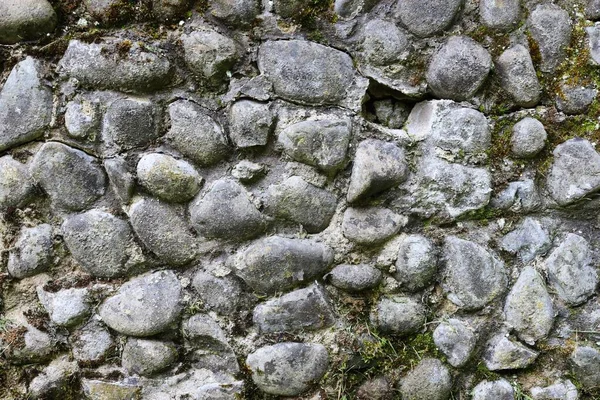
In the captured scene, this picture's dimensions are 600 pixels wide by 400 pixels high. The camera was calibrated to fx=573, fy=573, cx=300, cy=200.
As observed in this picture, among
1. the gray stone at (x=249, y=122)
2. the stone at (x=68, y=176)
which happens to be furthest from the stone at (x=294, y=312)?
the stone at (x=68, y=176)

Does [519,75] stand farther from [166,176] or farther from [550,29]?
[166,176]

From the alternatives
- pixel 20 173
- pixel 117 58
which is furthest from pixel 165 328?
pixel 117 58

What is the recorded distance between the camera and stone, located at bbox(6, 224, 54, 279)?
138 cm

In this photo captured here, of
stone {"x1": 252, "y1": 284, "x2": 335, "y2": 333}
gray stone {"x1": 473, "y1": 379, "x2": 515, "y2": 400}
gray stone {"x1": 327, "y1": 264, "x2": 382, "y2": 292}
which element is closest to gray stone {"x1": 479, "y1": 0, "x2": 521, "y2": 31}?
gray stone {"x1": 327, "y1": 264, "x2": 382, "y2": 292}

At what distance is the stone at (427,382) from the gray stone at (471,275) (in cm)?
17

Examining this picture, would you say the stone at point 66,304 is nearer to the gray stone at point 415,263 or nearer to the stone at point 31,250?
the stone at point 31,250

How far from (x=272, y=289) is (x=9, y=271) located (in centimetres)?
64

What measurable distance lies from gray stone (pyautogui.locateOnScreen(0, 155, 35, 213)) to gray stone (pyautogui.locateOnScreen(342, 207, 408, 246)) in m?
0.77

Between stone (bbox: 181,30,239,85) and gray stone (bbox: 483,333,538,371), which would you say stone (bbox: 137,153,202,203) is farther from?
gray stone (bbox: 483,333,538,371)

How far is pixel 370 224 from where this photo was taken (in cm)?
145

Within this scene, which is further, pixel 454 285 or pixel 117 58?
pixel 454 285

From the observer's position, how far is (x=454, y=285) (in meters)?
1.46

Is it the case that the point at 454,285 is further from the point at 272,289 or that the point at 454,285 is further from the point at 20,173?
the point at 20,173

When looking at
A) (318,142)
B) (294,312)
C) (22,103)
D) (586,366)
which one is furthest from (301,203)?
(586,366)
